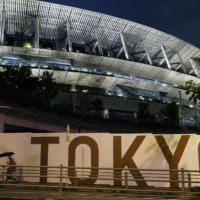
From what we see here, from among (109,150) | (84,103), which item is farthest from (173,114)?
(109,150)

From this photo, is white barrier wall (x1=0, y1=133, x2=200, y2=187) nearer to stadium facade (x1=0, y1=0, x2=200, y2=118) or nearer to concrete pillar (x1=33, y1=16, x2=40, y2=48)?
stadium facade (x1=0, y1=0, x2=200, y2=118)

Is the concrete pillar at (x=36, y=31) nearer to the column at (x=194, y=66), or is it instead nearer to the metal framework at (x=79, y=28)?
the metal framework at (x=79, y=28)

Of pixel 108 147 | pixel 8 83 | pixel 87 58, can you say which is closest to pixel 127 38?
pixel 87 58

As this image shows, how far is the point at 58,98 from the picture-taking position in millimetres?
57062

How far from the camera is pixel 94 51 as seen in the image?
229ft

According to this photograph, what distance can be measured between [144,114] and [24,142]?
3575cm

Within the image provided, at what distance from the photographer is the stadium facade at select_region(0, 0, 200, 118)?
61438 mm

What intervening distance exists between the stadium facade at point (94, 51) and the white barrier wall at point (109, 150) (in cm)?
4044

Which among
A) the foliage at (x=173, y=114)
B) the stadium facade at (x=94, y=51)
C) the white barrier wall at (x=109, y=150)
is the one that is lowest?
the white barrier wall at (x=109, y=150)

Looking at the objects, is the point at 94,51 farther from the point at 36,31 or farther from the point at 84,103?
the point at 84,103

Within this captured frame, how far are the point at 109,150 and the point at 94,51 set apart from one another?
2092 inches

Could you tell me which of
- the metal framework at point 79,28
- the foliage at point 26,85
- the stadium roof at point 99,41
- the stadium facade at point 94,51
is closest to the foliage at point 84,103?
the foliage at point 26,85

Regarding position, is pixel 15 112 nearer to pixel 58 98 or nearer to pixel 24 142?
pixel 24 142

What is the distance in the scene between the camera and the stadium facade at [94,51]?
61.4 metres
